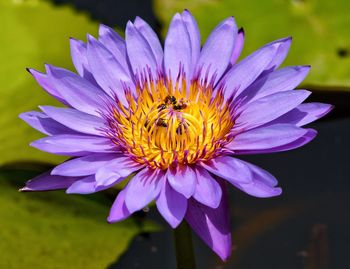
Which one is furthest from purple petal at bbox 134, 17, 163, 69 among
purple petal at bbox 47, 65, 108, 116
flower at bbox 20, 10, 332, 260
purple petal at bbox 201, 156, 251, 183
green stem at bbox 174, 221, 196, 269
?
green stem at bbox 174, 221, 196, 269

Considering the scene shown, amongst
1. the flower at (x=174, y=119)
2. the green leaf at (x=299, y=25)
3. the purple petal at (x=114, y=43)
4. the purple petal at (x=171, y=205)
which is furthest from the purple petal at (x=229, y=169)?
the green leaf at (x=299, y=25)

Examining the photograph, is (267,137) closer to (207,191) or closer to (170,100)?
(207,191)

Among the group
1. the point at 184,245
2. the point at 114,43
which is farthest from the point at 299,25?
the point at 184,245

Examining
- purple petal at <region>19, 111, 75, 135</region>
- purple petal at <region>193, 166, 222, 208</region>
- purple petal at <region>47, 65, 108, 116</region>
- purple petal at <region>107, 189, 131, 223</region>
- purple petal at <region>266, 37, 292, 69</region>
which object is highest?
purple petal at <region>266, 37, 292, 69</region>

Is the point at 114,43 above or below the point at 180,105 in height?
above

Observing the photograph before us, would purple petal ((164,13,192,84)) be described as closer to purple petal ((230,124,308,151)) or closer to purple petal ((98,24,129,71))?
purple petal ((98,24,129,71))

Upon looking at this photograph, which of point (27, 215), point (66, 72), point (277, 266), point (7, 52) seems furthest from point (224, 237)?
point (7, 52)
